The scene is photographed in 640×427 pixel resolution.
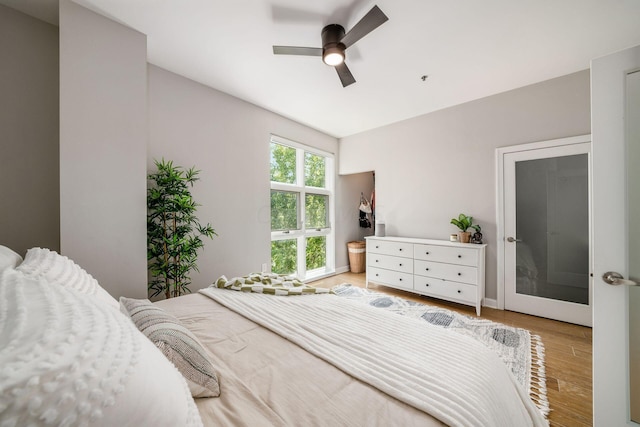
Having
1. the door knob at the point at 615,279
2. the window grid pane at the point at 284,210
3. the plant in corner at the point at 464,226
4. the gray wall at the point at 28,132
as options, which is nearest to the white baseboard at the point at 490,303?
the plant in corner at the point at 464,226

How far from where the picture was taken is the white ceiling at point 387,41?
178 cm

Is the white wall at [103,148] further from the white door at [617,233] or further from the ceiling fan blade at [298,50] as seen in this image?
the white door at [617,233]

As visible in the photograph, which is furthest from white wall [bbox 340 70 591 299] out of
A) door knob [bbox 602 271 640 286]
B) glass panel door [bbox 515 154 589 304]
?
door knob [bbox 602 271 640 286]

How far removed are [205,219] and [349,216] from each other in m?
2.91

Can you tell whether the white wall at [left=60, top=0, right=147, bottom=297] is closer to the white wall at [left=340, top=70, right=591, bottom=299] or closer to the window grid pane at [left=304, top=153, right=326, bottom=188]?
the window grid pane at [left=304, top=153, right=326, bottom=188]

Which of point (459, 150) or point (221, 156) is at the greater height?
point (459, 150)

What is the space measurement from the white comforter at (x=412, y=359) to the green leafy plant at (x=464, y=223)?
7.54 ft

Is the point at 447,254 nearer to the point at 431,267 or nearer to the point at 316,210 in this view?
the point at 431,267

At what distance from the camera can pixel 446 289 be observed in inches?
121

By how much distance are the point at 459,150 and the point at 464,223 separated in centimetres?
103

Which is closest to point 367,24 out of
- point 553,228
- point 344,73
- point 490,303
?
point 344,73

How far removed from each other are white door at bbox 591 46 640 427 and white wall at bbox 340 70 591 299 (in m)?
2.03

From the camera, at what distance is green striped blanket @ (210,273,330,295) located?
5.72 feet

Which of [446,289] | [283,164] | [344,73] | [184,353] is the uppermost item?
[344,73]
